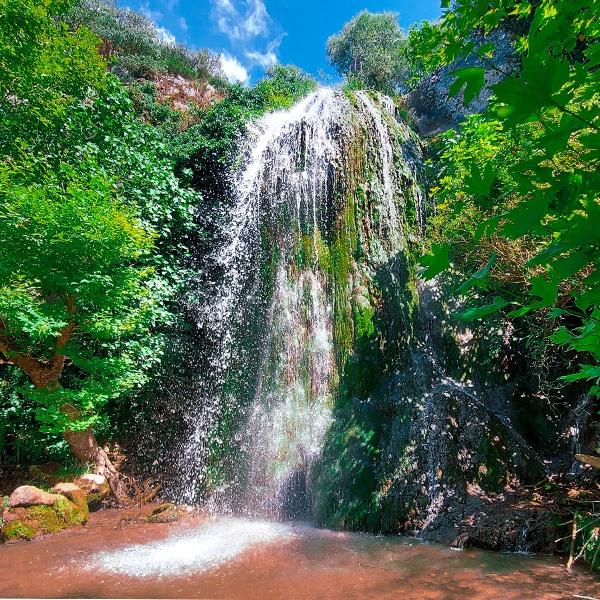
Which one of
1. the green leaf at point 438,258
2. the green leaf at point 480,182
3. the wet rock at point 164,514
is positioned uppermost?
the green leaf at point 480,182

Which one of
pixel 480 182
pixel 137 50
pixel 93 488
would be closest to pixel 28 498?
pixel 93 488

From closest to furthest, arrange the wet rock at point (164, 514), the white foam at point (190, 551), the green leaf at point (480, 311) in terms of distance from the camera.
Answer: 1. the green leaf at point (480, 311)
2. the white foam at point (190, 551)
3. the wet rock at point (164, 514)

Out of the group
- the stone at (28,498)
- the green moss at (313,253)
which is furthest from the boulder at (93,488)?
the green moss at (313,253)

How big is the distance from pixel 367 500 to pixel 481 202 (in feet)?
18.1

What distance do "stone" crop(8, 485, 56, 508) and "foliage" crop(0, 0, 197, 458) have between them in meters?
0.77

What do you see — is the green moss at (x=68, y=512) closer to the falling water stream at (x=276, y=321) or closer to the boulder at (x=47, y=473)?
the boulder at (x=47, y=473)

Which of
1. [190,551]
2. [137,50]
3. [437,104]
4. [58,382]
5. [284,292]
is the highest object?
[137,50]

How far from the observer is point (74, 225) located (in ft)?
18.8

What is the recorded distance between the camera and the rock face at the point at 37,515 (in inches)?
201

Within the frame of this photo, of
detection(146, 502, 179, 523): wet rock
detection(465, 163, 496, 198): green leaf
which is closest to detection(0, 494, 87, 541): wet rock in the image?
detection(146, 502, 179, 523): wet rock

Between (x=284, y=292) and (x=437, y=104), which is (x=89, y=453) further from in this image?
(x=437, y=104)

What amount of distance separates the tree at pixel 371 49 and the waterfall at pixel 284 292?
46.8 ft

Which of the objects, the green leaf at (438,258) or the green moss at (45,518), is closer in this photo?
the green leaf at (438,258)

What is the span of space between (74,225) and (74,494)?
3638 millimetres
